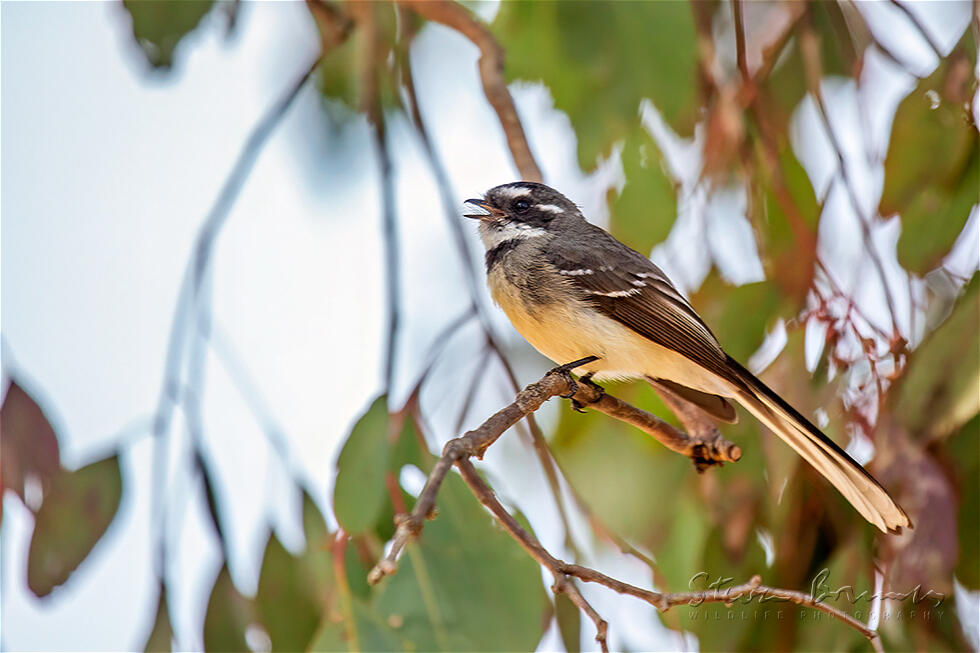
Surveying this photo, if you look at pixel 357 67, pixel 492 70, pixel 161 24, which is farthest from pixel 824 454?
pixel 161 24

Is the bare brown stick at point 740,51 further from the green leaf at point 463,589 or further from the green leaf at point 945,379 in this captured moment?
the green leaf at point 463,589

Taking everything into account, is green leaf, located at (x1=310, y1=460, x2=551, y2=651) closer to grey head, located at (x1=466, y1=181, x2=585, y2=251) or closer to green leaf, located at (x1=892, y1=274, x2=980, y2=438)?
grey head, located at (x1=466, y1=181, x2=585, y2=251)

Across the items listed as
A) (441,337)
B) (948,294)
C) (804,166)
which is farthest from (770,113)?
(441,337)

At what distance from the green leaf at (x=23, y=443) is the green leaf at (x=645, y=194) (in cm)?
132

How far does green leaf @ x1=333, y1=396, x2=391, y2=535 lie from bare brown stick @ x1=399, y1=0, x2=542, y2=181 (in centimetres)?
69

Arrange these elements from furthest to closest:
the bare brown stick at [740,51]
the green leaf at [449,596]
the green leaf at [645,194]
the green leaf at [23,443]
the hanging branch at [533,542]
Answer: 1. the bare brown stick at [740,51]
2. the green leaf at [645,194]
3. the green leaf at [23,443]
4. the green leaf at [449,596]
5. the hanging branch at [533,542]

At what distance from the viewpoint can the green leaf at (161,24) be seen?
2.04 meters

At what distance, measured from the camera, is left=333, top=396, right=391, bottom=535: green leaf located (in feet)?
6.00

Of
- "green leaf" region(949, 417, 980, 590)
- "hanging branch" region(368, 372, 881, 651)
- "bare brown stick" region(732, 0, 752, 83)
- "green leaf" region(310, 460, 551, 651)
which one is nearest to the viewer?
"hanging branch" region(368, 372, 881, 651)

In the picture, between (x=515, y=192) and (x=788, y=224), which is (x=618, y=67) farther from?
(x=788, y=224)

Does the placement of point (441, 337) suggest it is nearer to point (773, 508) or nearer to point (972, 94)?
point (773, 508)

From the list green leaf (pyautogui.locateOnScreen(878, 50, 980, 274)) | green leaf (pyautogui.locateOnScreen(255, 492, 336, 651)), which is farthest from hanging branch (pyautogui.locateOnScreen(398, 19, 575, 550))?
green leaf (pyautogui.locateOnScreen(878, 50, 980, 274))

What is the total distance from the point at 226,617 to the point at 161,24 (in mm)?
1211

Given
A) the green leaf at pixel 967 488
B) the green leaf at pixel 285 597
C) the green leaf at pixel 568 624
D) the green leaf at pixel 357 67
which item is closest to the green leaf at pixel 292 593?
the green leaf at pixel 285 597
